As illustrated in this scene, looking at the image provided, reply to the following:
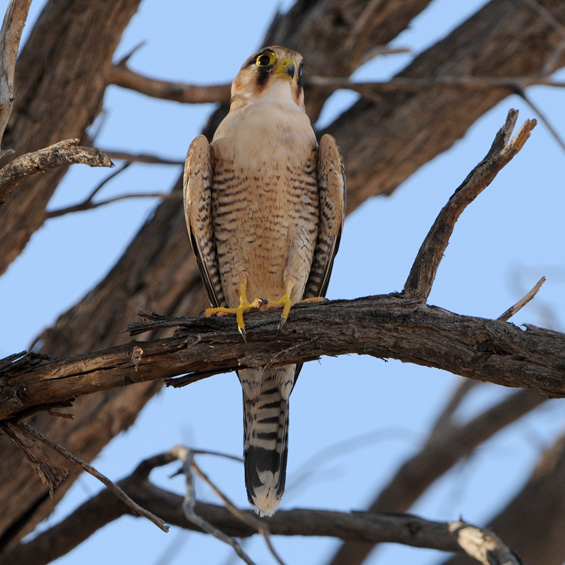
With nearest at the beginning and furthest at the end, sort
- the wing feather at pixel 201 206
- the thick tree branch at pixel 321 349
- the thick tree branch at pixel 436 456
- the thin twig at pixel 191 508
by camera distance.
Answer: the thick tree branch at pixel 321 349
the thin twig at pixel 191 508
the wing feather at pixel 201 206
the thick tree branch at pixel 436 456

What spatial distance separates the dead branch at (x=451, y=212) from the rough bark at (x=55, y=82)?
2.26 metres

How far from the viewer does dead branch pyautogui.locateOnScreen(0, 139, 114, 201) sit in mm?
2623

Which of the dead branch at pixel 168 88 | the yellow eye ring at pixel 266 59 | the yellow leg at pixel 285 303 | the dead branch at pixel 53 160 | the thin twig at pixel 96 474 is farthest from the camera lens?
the dead branch at pixel 168 88

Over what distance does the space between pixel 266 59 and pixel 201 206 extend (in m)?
1.07

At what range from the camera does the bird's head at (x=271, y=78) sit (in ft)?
15.6

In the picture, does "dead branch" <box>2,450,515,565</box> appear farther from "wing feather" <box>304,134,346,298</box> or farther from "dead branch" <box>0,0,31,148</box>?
"dead branch" <box>0,0,31,148</box>

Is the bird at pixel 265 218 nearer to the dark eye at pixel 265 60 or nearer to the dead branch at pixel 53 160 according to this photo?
the dark eye at pixel 265 60

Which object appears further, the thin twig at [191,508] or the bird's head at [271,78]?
the bird's head at [271,78]

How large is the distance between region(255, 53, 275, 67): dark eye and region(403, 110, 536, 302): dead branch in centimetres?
207

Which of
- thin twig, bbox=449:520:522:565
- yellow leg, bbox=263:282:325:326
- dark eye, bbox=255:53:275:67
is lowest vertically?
thin twig, bbox=449:520:522:565

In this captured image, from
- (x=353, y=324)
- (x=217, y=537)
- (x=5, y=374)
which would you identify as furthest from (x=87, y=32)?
(x=217, y=537)

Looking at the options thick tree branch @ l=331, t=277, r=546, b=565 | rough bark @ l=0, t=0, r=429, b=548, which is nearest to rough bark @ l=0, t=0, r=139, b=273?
rough bark @ l=0, t=0, r=429, b=548

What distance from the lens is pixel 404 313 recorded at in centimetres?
300

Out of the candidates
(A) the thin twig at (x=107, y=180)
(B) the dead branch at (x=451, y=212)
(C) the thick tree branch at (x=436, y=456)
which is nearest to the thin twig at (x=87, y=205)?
(A) the thin twig at (x=107, y=180)
